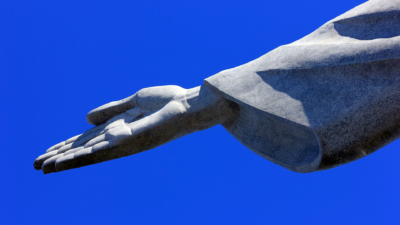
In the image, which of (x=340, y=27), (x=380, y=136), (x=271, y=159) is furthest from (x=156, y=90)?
(x=380, y=136)

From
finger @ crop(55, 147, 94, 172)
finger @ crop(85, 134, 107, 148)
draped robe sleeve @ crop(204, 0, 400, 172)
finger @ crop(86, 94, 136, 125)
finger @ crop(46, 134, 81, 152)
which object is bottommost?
draped robe sleeve @ crop(204, 0, 400, 172)

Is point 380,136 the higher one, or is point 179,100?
point 179,100

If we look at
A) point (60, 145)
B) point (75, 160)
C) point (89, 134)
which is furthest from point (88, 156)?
point (60, 145)

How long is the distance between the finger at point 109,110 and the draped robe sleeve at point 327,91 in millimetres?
1231

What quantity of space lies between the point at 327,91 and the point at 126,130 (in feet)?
7.36

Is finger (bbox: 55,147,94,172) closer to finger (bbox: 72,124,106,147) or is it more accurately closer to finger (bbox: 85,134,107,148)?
finger (bbox: 85,134,107,148)

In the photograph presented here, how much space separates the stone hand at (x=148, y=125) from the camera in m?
4.68

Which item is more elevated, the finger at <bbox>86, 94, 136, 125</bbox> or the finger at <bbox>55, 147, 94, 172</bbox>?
the finger at <bbox>86, 94, 136, 125</bbox>

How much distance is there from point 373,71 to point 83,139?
11.2ft

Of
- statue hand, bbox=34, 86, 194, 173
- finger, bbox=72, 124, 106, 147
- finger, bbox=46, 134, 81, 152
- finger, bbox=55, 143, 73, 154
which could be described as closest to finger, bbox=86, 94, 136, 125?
statue hand, bbox=34, 86, 194, 173

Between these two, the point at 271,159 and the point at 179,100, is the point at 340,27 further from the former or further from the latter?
the point at 179,100

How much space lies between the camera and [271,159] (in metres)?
4.47

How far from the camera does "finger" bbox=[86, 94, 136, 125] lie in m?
5.36

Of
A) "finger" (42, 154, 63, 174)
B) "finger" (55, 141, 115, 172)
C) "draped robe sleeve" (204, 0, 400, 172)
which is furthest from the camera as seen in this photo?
"finger" (42, 154, 63, 174)
